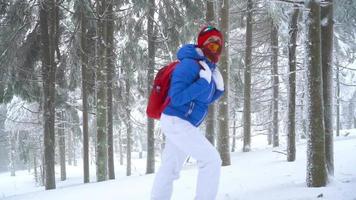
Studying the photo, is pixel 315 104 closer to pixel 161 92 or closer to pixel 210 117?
pixel 161 92

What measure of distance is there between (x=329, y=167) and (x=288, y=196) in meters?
1.38

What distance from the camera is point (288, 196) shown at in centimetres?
466

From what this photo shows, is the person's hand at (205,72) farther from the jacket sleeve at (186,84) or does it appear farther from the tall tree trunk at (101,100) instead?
the tall tree trunk at (101,100)

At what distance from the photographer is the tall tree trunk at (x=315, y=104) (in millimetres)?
5203

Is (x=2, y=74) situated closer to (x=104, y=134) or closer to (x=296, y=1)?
(x=104, y=134)

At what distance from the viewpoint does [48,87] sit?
11.5 metres

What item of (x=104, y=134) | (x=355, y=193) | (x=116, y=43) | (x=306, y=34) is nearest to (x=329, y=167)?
(x=355, y=193)

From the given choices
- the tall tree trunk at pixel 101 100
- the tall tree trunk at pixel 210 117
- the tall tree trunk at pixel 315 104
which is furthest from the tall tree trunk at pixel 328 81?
the tall tree trunk at pixel 101 100

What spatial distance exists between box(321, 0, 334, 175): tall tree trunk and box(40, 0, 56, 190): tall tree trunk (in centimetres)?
785

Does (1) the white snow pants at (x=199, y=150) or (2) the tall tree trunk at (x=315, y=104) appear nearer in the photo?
(1) the white snow pants at (x=199, y=150)

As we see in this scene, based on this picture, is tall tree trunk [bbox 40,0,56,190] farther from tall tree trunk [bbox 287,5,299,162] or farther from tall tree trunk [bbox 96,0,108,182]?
tall tree trunk [bbox 287,5,299,162]

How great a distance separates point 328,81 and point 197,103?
2.90 metres

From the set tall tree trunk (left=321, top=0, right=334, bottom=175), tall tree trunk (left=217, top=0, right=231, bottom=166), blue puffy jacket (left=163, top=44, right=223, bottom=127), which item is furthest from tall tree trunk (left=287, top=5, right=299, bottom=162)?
blue puffy jacket (left=163, top=44, right=223, bottom=127)

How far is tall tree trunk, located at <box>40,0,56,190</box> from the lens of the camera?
11.5 metres
